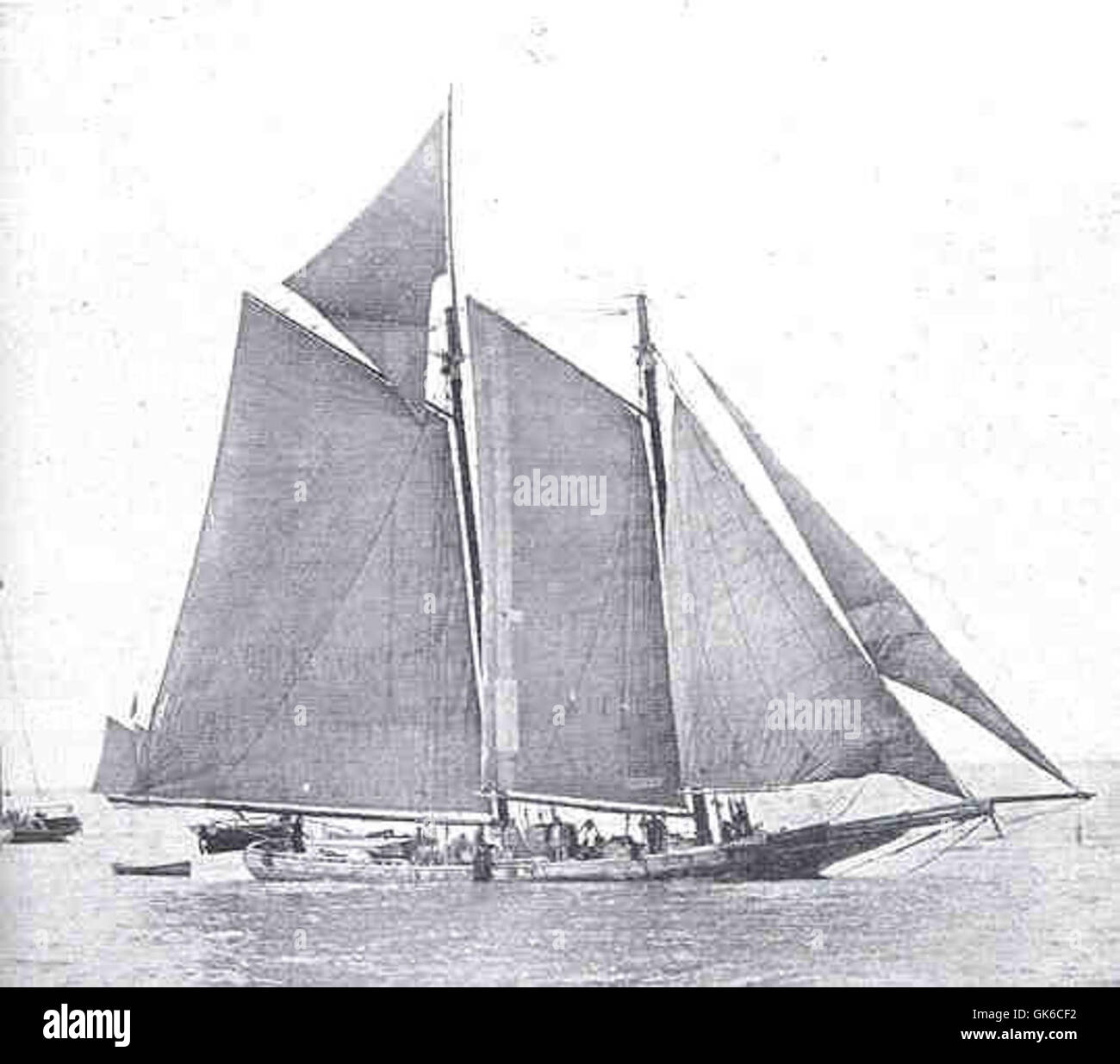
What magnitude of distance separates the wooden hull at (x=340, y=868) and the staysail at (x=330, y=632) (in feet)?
0.80

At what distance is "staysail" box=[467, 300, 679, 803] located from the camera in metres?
8.37

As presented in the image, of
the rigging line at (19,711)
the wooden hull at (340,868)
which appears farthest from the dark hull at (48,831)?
the wooden hull at (340,868)

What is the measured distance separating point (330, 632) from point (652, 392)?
1.76 metres

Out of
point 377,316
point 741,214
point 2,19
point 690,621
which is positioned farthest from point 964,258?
point 2,19

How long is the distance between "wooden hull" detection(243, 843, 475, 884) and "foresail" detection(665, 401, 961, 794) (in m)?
1.14

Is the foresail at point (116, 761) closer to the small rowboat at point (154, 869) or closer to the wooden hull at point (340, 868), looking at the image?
the small rowboat at point (154, 869)

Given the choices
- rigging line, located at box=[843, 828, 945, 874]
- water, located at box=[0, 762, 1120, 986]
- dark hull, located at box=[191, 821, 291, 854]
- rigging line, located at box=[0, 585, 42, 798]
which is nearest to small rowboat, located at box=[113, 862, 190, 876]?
water, located at box=[0, 762, 1120, 986]

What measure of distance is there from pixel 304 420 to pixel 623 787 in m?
2.12

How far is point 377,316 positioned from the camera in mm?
8664

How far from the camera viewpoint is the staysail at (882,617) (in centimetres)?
768
